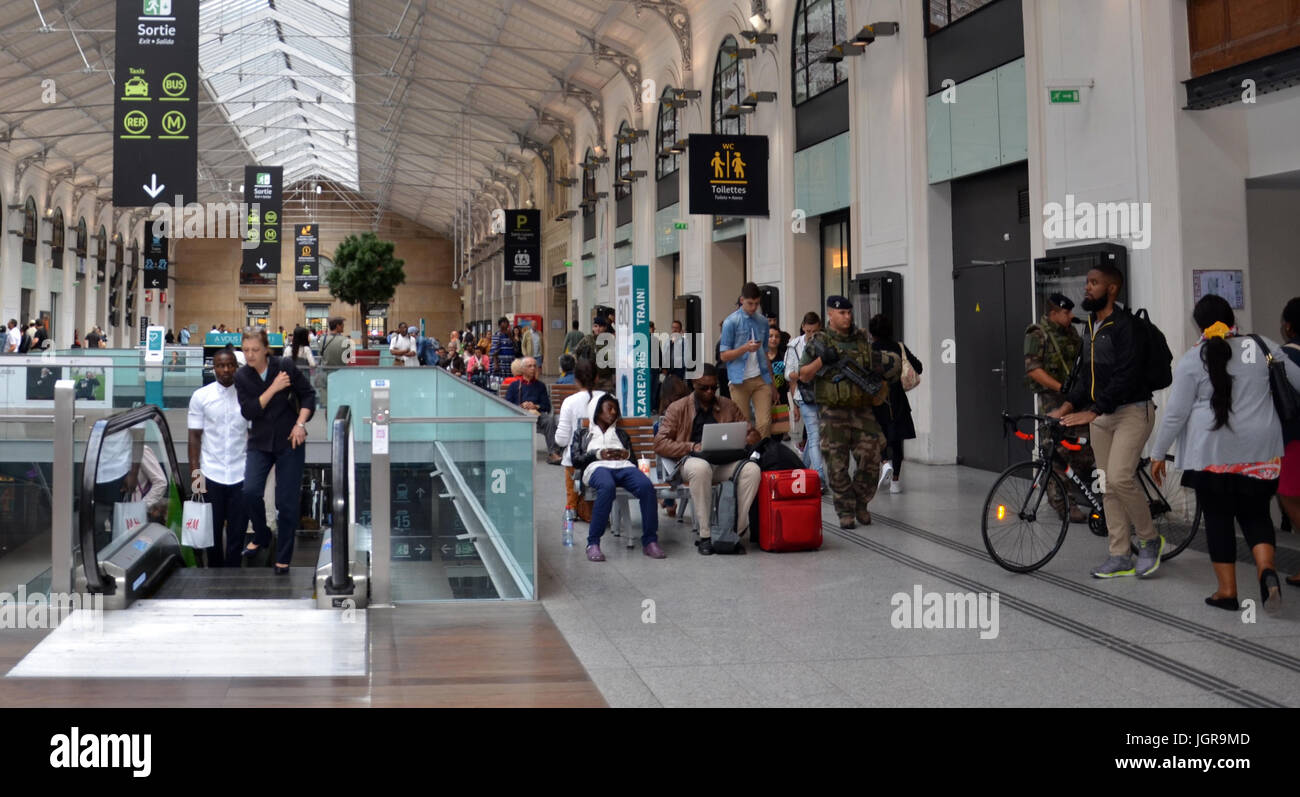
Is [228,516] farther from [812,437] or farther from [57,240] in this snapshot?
[57,240]

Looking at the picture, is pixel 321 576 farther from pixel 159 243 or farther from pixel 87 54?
pixel 159 243

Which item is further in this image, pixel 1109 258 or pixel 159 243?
pixel 159 243

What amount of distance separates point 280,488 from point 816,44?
11.4 metres

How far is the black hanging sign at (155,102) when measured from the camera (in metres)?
11.8

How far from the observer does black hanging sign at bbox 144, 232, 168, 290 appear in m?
35.2

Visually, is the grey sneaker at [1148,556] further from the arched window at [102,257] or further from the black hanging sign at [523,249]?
the arched window at [102,257]

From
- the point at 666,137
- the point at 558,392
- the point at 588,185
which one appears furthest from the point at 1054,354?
the point at 588,185

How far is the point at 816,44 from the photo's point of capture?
1589 centimetres

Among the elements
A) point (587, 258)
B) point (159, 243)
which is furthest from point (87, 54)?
point (587, 258)

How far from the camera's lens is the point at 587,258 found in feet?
101

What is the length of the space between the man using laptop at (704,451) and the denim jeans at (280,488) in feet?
8.08

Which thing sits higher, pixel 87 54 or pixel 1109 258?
pixel 87 54

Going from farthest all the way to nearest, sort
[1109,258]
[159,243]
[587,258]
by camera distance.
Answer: [159,243] → [587,258] → [1109,258]
